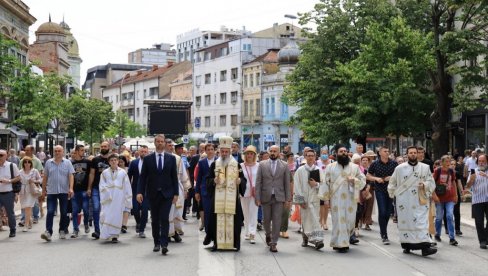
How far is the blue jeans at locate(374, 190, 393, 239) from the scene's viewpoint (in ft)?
49.5

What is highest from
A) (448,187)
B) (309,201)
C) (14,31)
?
(14,31)

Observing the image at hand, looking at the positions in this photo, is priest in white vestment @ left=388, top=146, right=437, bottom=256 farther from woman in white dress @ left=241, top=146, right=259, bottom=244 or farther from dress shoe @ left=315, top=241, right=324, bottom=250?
woman in white dress @ left=241, top=146, right=259, bottom=244

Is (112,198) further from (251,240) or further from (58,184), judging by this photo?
(251,240)

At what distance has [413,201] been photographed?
1358cm

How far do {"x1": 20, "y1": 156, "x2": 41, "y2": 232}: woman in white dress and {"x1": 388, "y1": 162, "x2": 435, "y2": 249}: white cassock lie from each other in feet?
27.2

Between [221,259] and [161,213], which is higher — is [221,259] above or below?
below

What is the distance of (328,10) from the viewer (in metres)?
43.8

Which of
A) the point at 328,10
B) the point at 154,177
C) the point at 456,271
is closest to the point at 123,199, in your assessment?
the point at 154,177

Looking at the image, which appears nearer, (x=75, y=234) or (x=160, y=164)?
(x=160, y=164)

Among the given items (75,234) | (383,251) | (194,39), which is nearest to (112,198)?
(75,234)

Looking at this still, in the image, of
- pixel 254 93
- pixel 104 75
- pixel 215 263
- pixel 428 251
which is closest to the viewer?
pixel 215 263

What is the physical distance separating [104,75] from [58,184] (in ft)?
412

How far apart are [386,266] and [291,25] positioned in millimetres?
82665

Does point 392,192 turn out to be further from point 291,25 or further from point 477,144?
point 291,25
